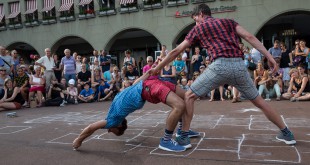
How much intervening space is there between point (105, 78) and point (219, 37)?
838 cm

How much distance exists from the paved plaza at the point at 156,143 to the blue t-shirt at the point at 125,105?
15.3 inches

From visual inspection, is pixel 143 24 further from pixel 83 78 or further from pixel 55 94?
pixel 55 94

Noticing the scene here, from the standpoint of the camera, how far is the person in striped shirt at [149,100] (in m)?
3.78

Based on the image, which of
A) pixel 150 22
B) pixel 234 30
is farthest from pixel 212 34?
pixel 150 22

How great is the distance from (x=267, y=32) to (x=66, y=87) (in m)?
14.3

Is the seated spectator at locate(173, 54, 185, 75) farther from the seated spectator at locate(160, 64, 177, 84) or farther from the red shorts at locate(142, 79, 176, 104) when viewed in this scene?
the red shorts at locate(142, 79, 176, 104)

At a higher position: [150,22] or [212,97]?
[150,22]

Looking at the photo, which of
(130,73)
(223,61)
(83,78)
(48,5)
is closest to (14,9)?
(48,5)

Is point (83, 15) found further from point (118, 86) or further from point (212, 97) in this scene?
point (212, 97)

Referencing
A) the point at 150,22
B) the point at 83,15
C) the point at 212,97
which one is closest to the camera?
the point at 212,97

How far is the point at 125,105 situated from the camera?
402 cm

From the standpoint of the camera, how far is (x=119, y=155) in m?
3.77

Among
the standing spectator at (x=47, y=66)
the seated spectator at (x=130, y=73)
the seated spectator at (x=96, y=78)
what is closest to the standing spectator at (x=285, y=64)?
the seated spectator at (x=130, y=73)

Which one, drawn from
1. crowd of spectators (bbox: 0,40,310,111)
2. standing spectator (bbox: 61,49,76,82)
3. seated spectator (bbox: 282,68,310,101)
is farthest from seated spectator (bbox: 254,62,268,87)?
standing spectator (bbox: 61,49,76,82)
